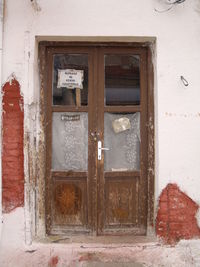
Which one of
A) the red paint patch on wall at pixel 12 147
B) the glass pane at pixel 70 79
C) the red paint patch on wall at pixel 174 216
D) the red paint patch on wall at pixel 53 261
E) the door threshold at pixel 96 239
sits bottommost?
the red paint patch on wall at pixel 53 261

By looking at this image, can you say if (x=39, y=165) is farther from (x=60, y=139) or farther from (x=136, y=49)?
(x=136, y=49)

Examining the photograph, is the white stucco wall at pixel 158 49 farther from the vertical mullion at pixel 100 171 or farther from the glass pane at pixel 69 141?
the vertical mullion at pixel 100 171

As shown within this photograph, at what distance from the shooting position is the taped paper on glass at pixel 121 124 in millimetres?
3816

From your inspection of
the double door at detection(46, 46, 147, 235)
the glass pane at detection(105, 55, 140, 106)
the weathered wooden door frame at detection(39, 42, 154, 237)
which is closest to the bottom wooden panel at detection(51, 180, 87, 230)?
the double door at detection(46, 46, 147, 235)

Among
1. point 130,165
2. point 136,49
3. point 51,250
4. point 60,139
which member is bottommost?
point 51,250

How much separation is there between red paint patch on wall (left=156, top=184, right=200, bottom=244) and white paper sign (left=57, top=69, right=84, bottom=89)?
158 centimetres

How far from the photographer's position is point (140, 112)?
12.5 feet

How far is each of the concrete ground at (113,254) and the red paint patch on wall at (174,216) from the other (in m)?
0.11

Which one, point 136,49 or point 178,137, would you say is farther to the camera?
point 136,49

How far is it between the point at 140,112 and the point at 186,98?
1.80 ft

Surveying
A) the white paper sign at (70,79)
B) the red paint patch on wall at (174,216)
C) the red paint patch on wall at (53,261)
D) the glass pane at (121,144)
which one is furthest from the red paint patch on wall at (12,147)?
the red paint patch on wall at (174,216)

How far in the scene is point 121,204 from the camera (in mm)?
3791

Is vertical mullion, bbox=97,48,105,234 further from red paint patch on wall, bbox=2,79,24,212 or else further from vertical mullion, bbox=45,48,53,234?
red paint patch on wall, bbox=2,79,24,212

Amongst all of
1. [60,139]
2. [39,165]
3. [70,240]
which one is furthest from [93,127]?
[70,240]
